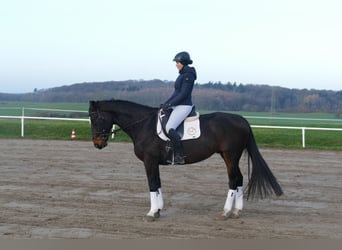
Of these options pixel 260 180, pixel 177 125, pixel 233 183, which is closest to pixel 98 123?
pixel 177 125

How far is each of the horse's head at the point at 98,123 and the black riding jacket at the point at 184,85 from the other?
41.8 inches

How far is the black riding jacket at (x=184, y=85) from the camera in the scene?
7418mm

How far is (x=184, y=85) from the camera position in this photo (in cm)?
743

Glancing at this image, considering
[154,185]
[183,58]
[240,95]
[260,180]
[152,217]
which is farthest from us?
[240,95]

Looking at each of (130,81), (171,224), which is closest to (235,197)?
(171,224)

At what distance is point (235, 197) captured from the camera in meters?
7.73

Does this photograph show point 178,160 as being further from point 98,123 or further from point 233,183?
point 98,123

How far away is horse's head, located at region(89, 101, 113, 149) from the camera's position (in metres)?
7.73

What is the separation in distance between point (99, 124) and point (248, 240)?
10.1ft

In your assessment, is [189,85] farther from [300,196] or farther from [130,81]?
[130,81]

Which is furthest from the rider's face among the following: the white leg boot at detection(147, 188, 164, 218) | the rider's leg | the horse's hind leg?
the white leg boot at detection(147, 188, 164, 218)

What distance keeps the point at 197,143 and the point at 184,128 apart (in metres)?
0.30

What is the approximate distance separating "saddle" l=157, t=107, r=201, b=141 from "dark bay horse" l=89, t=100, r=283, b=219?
7 cm

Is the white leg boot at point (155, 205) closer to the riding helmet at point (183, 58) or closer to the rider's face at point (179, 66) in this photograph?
the rider's face at point (179, 66)
